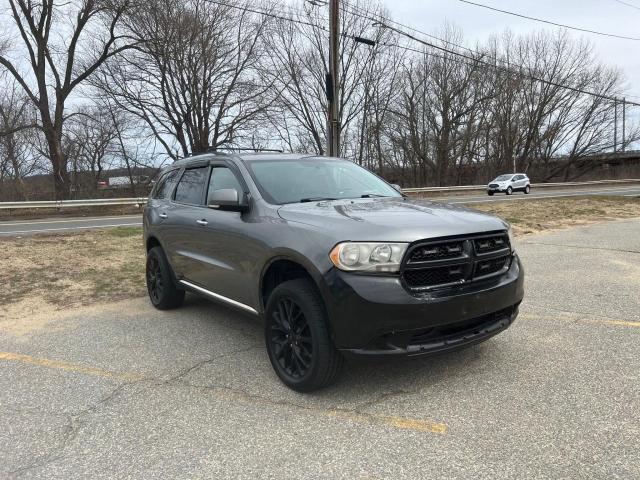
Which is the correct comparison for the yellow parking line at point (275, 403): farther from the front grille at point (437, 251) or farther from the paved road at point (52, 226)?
the paved road at point (52, 226)

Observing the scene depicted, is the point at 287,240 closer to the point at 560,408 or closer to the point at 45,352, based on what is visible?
the point at 560,408

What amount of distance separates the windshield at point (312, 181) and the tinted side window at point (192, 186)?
32.3 inches

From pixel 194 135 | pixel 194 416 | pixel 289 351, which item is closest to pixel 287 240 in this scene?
pixel 289 351

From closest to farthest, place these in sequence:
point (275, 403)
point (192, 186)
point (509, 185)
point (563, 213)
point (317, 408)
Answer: point (317, 408) < point (275, 403) < point (192, 186) < point (563, 213) < point (509, 185)

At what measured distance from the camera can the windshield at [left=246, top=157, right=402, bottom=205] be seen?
4.41 m

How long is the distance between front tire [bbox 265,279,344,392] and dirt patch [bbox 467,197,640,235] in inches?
383

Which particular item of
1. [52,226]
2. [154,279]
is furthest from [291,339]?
[52,226]

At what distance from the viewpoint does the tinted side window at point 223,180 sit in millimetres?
4656

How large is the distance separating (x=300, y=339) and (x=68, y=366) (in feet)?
7.16

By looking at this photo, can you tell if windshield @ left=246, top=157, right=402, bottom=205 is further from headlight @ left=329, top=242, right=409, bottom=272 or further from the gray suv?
headlight @ left=329, top=242, right=409, bottom=272

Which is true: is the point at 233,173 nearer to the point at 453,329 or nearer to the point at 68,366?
the point at 68,366

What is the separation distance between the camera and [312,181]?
4711 millimetres

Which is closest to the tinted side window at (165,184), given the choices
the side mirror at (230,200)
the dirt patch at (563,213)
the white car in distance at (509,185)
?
the side mirror at (230,200)

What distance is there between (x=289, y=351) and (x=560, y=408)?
72.1 inches
